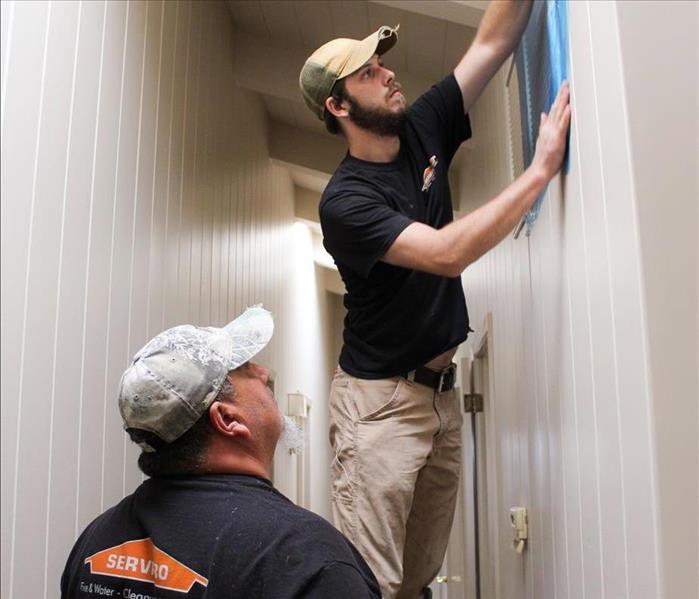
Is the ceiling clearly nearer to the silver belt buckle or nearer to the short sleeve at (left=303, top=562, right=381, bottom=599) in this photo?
the silver belt buckle

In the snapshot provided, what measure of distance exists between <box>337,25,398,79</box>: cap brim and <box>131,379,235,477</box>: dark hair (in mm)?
1032

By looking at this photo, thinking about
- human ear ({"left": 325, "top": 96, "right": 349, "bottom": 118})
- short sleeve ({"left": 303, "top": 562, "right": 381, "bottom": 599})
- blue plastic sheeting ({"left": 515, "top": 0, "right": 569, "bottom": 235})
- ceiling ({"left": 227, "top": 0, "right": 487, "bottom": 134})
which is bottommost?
short sleeve ({"left": 303, "top": 562, "right": 381, "bottom": 599})

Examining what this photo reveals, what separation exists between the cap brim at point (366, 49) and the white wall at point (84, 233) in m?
0.65

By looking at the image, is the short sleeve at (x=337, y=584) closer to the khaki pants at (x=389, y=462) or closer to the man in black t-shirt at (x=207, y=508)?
the man in black t-shirt at (x=207, y=508)

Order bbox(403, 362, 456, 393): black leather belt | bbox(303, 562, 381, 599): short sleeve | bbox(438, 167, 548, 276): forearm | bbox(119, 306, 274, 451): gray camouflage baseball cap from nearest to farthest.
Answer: bbox(303, 562, 381, 599): short sleeve < bbox(119, 306, 274, 451): gray camouflage baseball cap < bbox(438, 167, 548, 276): forearm < bbox(403, 362, 456, 393): black leather belt

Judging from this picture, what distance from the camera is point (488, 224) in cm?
150

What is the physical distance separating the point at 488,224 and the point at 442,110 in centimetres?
70

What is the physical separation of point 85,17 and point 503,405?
6.19ft

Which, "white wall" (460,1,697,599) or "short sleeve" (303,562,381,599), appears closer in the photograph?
"white wall" (460,1,697,599)

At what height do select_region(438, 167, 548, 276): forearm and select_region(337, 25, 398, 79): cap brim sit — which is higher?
select_region(337, 25, 398, 79): cap brim

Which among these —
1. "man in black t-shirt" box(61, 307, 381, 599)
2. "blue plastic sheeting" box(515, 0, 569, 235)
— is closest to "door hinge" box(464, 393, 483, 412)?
"blue plastic sheeting" box(515, 0, 569, 235)

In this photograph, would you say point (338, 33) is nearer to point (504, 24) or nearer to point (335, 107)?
point (335, 107)

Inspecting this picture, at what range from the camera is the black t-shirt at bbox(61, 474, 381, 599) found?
1.12 metres

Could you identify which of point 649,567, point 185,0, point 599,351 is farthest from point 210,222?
point 649,567
